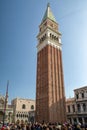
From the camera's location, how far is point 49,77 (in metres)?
33.0

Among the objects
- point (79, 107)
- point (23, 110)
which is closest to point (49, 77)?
point (79, 107)

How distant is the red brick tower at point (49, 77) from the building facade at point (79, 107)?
5.94 metres

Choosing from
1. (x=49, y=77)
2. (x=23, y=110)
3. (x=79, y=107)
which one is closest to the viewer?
(x=49, y=77)

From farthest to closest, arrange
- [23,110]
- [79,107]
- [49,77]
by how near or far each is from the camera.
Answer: [23,110], [79,107], [49,77]

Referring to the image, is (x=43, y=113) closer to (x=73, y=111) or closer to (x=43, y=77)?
(x=43, y=77)

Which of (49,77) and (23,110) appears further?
(23,110)

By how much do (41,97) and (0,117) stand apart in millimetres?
17714

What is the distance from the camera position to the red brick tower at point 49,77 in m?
30.9

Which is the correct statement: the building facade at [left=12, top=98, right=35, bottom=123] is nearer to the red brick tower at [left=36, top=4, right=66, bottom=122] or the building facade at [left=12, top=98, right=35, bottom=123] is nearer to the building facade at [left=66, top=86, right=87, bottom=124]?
the building facade at [left=66, top=86, right=87, bottom=124]

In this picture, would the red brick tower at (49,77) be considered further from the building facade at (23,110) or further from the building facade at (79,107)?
the building facade at (23,110)

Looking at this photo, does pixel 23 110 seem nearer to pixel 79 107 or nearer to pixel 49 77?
pixel 79 107

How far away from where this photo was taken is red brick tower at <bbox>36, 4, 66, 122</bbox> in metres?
30.9

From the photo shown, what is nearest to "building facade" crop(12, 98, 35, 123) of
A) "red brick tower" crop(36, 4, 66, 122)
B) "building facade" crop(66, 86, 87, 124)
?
"building facade" crop(66, 86, 87, 124)

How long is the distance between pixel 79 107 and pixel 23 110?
76.4ft
